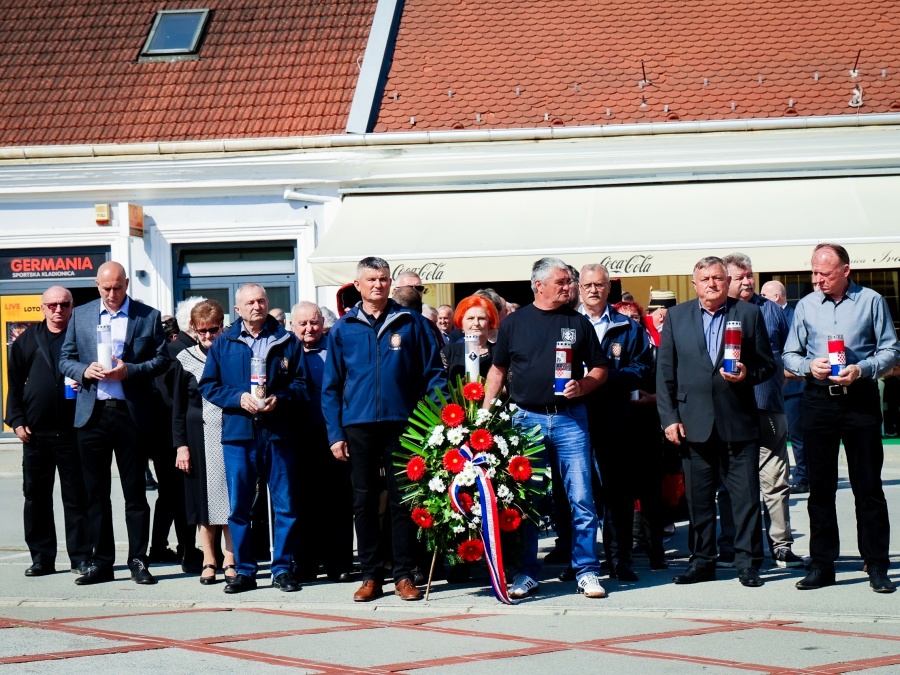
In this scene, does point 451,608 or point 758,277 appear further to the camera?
point 758,277

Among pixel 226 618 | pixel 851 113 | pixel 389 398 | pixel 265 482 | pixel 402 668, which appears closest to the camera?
pixel 402 668

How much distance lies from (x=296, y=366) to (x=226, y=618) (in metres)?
1.82

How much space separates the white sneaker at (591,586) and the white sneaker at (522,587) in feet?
0.94

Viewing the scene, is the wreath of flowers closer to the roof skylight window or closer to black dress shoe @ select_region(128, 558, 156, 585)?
black dress shoe @ select_region(128, 558, 156, 585)

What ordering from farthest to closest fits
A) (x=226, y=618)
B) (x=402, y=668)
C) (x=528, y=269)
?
(x=528, y=269) < (x=226, y=618) < (x=402, y=668)

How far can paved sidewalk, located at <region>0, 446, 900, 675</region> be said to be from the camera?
6.41 m

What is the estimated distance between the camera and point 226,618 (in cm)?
774

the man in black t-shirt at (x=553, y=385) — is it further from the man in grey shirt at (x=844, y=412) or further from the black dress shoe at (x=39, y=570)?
the black dress shoe at (x=39, y=570)

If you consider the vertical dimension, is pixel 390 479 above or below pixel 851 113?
below

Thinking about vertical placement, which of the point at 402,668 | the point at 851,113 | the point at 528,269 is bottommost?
the point at 402,668

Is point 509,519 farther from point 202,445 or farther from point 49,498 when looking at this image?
point 49,498

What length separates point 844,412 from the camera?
8.17m

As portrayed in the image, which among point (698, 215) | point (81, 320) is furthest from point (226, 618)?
point (698, 215)

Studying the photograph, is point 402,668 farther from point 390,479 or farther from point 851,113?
point 851,113
